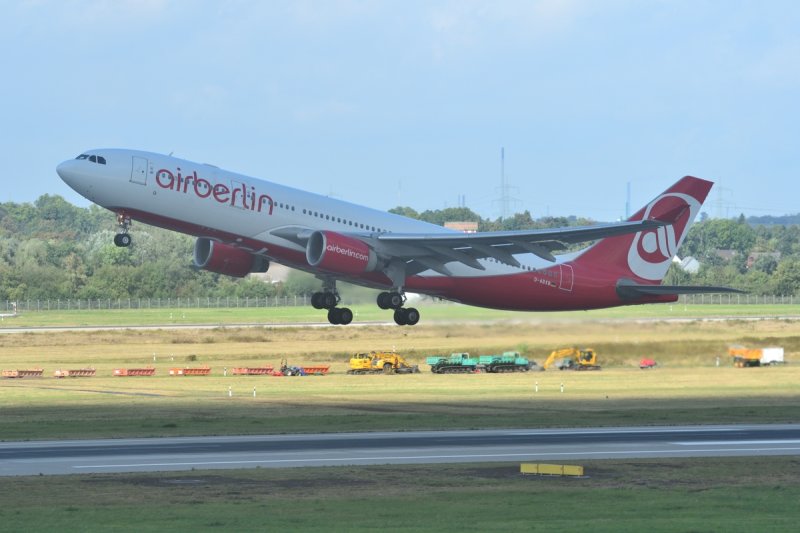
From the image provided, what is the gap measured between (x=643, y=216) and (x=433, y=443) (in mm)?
20928

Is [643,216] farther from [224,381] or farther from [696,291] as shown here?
[224,381]

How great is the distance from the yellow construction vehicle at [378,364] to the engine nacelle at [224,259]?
28.2 m

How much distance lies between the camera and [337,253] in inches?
2010

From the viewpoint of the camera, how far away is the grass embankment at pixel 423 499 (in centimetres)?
2953

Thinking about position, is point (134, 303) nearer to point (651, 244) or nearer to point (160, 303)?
point (160, 303)

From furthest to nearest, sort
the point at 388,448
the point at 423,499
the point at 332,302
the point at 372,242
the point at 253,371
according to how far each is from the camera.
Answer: the point at 253,371
the point at 332,302
the point at 372,242
the point at 388,448
the point at 423,499

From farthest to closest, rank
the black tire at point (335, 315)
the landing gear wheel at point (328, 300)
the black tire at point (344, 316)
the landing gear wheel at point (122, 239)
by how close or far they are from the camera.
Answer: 1. the black tire at point (335, 315)
2. the black tire at point (344, 316)
3. the landing gear wheel at point (328, 300)
4. the landing gear wheel at point (122, 239)

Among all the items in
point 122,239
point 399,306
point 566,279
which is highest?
point 122,239

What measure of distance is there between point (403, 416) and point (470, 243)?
8834mm

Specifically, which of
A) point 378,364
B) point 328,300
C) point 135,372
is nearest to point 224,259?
point 328,300

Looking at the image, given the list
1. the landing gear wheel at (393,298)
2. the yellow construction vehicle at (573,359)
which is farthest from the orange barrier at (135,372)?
the landing gear wheel at (393,298)

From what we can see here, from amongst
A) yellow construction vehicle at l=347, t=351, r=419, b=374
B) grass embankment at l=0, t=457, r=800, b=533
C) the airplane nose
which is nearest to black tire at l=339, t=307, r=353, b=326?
the airplane nose

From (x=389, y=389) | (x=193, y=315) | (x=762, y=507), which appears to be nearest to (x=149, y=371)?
(x=389, y=389)

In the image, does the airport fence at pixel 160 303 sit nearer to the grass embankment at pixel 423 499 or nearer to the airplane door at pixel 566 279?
the airplane door at pixel 566 279
